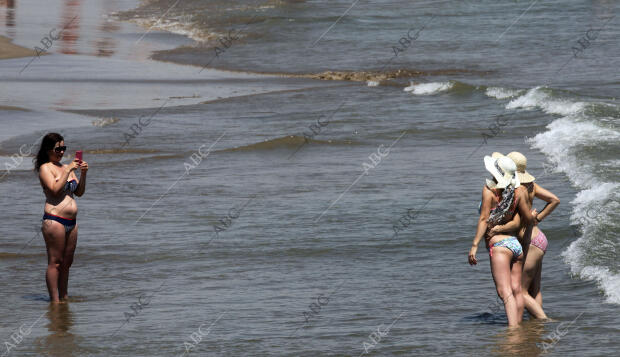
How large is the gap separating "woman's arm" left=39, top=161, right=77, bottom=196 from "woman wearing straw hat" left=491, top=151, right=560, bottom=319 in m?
3.55

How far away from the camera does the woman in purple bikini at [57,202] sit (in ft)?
29.0

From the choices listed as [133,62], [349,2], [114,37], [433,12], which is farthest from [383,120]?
[349,2]

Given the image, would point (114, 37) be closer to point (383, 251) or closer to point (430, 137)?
point (430, 137)

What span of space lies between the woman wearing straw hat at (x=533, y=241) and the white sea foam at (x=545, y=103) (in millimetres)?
11976

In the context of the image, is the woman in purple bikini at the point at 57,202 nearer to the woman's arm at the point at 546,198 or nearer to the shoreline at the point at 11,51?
the woman's arm at the point at 546,198

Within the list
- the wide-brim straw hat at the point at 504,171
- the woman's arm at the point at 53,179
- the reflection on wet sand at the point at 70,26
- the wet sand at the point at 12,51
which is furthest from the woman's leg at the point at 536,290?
the reflection on wet sand at the point at 70,26

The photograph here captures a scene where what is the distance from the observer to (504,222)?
8008mm

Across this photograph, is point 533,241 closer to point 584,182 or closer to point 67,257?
point 67,257

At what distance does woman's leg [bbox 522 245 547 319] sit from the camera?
8242 mm

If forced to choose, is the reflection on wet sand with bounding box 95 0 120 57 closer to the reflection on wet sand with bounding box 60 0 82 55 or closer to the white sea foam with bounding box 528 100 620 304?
the reflection on wet sand with bounding box 60 0 82 55

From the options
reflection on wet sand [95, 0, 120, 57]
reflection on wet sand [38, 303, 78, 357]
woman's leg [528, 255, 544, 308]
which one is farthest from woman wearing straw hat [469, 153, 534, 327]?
reflection on wet sand [95, 0, 120, 57]

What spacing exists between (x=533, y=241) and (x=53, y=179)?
13.2ft

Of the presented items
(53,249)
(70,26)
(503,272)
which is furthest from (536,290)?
(70,26)

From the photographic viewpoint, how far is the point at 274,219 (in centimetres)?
1262
